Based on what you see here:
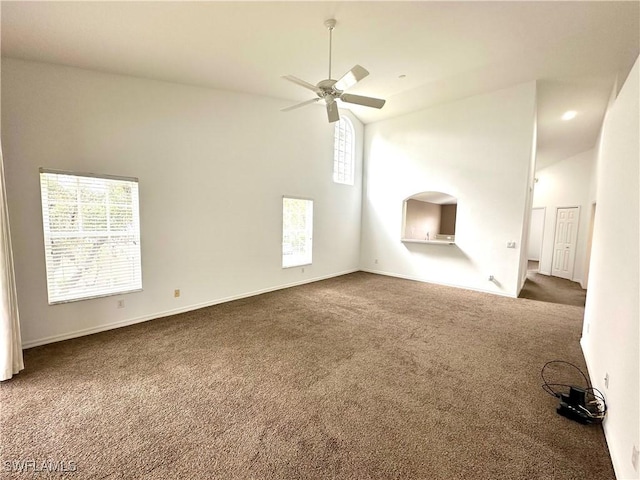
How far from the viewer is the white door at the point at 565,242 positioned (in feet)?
23.2

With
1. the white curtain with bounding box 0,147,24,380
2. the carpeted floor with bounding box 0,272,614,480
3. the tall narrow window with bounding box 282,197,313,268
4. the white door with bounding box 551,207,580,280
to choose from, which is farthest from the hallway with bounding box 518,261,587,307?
the white curtain with bounding box 0,147,24,380

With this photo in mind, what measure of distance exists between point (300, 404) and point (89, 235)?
3.12 metres

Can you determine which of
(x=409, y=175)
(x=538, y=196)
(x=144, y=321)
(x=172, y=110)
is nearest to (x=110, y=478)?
(x=144, y=321)

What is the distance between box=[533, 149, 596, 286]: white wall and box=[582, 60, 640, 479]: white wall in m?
5.47

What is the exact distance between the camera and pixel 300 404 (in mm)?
2102

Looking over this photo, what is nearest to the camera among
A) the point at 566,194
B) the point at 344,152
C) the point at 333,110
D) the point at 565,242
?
the point at 333,110

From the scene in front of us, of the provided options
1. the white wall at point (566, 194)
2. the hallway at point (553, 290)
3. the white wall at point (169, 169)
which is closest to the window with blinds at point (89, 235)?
the white wall at point (169, 169)

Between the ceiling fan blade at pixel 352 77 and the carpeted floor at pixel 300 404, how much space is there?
2.85m

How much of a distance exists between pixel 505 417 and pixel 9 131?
520 cm

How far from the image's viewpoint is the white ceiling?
247 cm

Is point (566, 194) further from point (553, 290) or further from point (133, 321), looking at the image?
point (133, 321)

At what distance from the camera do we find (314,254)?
609 centimetres

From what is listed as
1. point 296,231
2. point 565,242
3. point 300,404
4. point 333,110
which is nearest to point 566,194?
point 565,242

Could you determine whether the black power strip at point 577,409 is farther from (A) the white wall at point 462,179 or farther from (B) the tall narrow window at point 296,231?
(B) the tall narrow window at point 296,231
